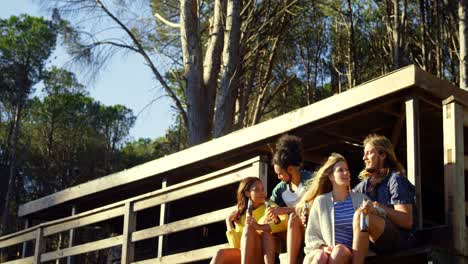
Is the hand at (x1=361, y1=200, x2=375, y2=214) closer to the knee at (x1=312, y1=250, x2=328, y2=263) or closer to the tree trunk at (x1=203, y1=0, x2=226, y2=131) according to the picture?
the knee at (x1=312, y1=250, x2=328, y2=263)

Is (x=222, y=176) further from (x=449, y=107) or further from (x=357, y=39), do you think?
(x=357, y=39)

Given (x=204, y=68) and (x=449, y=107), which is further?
(x=204, y=68)

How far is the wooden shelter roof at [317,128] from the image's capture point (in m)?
6.66

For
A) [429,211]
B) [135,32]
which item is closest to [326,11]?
[135,32]

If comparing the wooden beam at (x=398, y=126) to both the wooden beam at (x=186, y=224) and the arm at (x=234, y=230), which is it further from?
the arm at (x=234, y=230)

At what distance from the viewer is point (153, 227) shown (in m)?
9.11

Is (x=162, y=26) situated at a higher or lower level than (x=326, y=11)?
lower

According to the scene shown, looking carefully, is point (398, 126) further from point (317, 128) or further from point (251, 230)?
point (251, 230)

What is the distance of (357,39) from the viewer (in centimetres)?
2189

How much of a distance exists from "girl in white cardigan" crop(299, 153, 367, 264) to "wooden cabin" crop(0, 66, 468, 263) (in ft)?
2.08

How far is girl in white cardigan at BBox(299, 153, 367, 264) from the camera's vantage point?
17.5 ft

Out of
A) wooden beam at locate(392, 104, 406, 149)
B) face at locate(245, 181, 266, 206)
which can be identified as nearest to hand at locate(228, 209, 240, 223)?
face at locate(245, 181, 266, 206)

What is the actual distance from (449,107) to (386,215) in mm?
1482

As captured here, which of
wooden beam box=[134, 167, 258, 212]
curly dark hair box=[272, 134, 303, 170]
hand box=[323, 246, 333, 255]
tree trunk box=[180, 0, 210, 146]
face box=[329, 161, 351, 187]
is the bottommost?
hand box=[323, 246, 333, 255]
